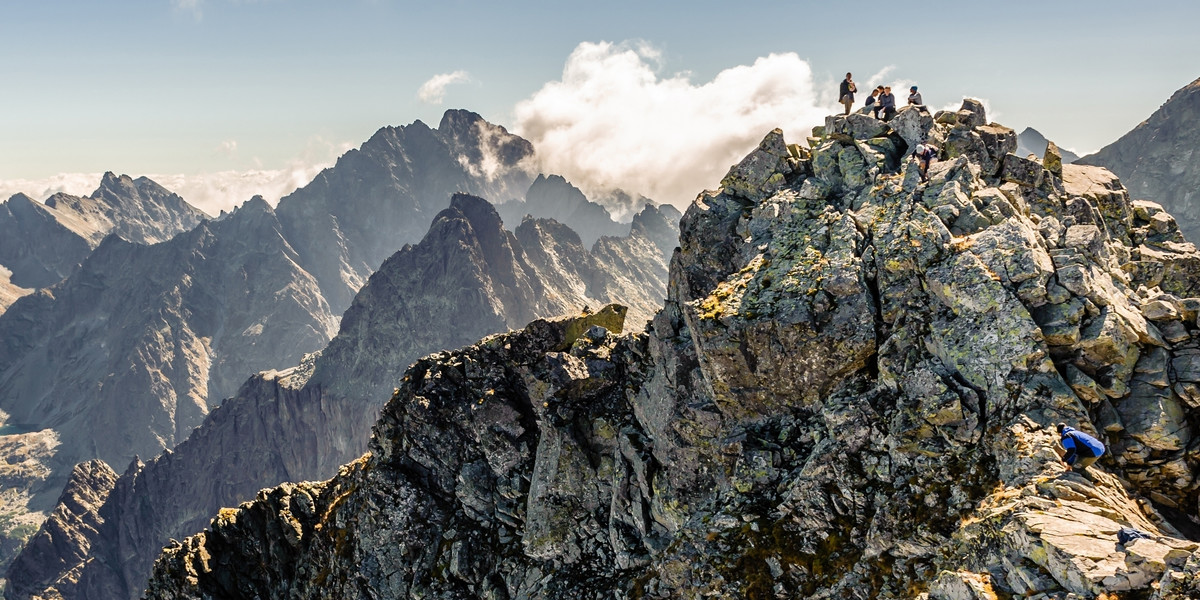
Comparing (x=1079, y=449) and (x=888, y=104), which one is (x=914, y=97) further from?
(x=1079, y=449)

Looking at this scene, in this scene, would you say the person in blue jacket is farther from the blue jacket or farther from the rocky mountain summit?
the rocky mountain summit

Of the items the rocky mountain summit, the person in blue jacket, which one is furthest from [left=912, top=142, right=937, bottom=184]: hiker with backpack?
the person in blue jacket

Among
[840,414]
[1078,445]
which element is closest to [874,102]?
[840,414]

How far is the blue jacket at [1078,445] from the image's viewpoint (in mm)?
19062

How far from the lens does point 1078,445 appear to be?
1959 centimetres

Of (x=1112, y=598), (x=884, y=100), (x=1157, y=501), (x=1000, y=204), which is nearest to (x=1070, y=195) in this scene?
(x=1000, y=204)

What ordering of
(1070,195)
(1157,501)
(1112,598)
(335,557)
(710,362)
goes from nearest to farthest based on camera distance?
(1112,598)
(1157,501)
(710,362)
(1070,195)
(335,557)

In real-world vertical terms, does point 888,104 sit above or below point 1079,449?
above

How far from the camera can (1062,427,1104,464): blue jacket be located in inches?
750

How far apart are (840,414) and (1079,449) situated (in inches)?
321

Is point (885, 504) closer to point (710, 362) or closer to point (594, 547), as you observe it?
point (710, 362)

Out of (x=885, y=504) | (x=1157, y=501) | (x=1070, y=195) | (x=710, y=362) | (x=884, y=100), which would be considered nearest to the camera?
(x=1157, y=501)

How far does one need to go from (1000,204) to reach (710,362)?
50.7ft

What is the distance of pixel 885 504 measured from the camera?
22.8m
